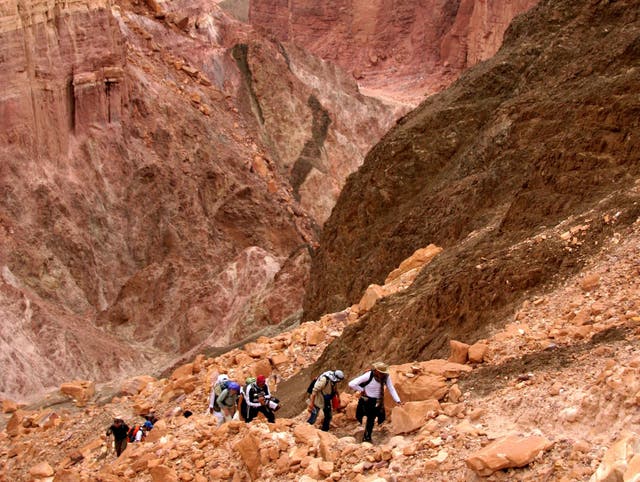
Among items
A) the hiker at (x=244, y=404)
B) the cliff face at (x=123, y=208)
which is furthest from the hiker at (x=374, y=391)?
the cliff face at (x=123, y=208)

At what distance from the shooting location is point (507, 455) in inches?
328

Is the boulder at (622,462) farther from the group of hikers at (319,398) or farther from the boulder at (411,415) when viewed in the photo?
the group of hikers at (319,398)

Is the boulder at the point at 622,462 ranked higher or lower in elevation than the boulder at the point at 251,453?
higher

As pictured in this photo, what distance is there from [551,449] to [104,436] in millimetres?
11348

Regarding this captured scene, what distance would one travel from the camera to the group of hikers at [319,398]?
10.8 metres

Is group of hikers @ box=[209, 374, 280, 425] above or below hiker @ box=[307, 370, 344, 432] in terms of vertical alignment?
below

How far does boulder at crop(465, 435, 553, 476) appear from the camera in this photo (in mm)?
8305

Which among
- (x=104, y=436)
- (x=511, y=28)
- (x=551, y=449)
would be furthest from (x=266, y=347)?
(x=511, y=28)

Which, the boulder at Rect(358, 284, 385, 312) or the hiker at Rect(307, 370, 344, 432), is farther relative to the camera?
the boulder at Rect(358, 284, 385, 312)

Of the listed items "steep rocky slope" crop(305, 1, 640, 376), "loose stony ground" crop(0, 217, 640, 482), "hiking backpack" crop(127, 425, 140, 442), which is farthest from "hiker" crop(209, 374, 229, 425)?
"hiking backpack" crop(127, 425, 140, 442)

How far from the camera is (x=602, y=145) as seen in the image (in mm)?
15719

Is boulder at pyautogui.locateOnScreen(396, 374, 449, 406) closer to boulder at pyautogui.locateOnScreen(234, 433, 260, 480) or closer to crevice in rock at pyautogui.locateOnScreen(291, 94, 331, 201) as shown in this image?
boulder at pyautogui.locateOnScreen(234, 433, 260, 480)

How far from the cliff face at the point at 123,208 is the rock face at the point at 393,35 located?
58.0 feet

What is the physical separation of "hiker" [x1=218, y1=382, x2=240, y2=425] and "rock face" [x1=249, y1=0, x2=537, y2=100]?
168ft
